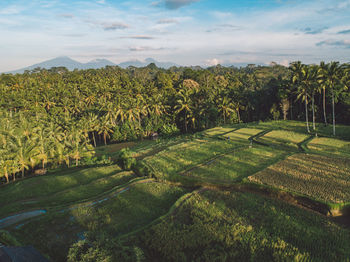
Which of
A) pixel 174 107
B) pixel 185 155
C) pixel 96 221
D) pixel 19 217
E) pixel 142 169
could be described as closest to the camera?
pixel 96 221

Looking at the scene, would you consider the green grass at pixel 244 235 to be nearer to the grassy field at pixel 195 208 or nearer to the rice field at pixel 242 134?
the grassy field at pixel 195 208

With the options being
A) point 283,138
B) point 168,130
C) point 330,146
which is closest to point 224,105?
point 168,130

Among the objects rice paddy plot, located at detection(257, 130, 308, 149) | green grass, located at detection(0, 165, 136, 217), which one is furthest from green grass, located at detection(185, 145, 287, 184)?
green grass, located at detection(0, 165, 136, 217)

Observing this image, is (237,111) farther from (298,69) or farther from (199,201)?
(199,201)

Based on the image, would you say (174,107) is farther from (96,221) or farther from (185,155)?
(96,221)

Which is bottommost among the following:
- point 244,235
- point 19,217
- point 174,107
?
point 244,235

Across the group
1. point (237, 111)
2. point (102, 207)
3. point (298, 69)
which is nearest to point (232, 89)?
point (237, 111)
